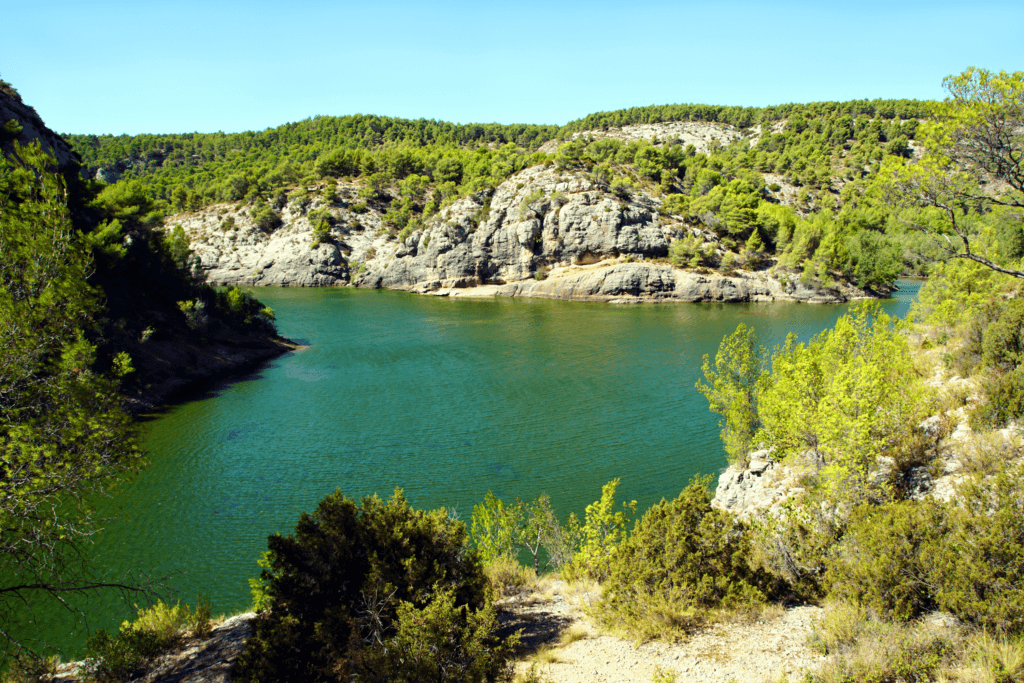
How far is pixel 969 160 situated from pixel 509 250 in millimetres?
72029

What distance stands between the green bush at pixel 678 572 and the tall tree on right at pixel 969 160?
26.3 feet

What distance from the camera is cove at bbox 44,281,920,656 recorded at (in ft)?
58.4

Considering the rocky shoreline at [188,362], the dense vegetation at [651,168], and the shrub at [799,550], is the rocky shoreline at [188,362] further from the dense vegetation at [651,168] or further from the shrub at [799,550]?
the shrub at [799,550]

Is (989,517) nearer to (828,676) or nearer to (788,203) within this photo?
(828,676)

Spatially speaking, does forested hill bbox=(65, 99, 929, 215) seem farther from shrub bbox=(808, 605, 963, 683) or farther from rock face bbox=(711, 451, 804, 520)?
shrub bbox=(808, 605, 963, 683)

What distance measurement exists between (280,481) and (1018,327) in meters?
25.2

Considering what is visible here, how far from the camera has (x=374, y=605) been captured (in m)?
7.97

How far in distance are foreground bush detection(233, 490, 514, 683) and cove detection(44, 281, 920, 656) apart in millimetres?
8164

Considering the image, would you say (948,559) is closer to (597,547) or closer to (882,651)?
(882,651)

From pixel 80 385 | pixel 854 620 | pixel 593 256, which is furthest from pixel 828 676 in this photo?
pixel 593 256

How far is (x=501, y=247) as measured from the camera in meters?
82.6

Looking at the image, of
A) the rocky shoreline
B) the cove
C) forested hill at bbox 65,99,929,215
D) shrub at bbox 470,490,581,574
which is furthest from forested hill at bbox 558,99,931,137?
shrub at bbox 470,490,581,574

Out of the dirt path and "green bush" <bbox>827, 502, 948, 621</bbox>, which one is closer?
the dirt path

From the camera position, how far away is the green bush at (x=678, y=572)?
376 inches
